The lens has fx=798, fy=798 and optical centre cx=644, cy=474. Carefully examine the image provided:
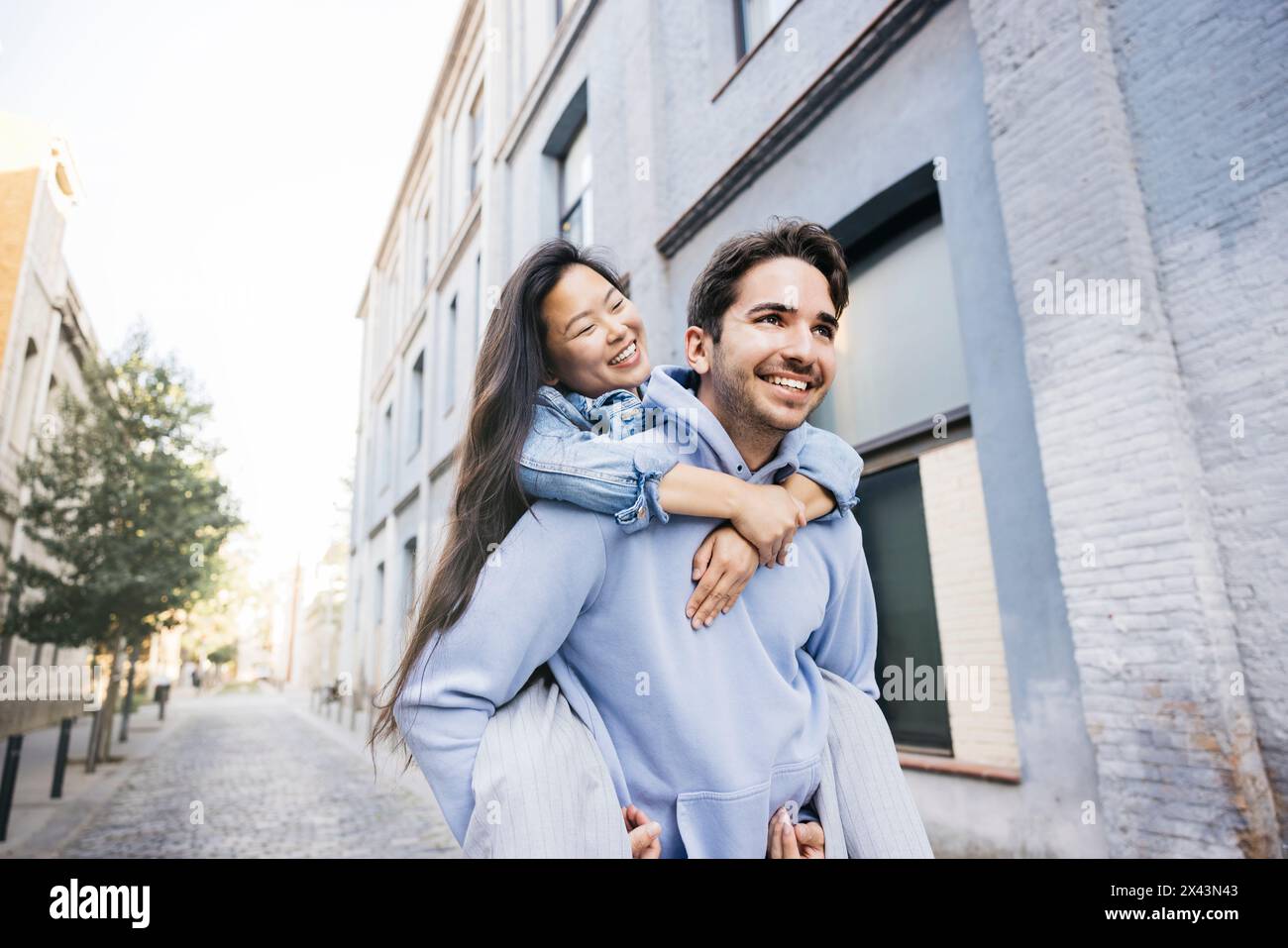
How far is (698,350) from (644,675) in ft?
2.35

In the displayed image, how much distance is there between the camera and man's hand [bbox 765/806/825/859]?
1.47m

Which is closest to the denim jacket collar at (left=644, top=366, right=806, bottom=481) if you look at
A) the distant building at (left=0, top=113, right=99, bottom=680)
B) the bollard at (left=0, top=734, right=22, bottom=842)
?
the bollard at (left=0, top=734, right=22, bottom=842)

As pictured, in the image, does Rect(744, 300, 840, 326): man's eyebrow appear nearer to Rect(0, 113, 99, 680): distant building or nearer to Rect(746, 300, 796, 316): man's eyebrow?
Rect(746, 300, 796, 316): man's eyebrow

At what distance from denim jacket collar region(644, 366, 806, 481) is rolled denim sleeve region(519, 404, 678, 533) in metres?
0.13

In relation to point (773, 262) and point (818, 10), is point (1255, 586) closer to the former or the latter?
point (773, 262)

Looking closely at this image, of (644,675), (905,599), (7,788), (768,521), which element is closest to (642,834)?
(644,675)

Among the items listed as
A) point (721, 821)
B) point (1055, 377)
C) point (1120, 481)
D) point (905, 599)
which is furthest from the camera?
point (905, 599)

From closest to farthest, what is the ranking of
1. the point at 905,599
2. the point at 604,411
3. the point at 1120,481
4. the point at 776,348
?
the point at 776,348 → the point at 604,411 → the point at 1120,481 → the point at 905,599

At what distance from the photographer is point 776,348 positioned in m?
1.53

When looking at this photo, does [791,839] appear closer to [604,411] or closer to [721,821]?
[721,821]

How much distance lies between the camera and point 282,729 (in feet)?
64.7

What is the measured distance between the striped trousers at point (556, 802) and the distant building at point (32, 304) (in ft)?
36.8

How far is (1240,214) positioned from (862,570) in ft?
10.2

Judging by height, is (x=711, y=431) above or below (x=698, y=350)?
below
